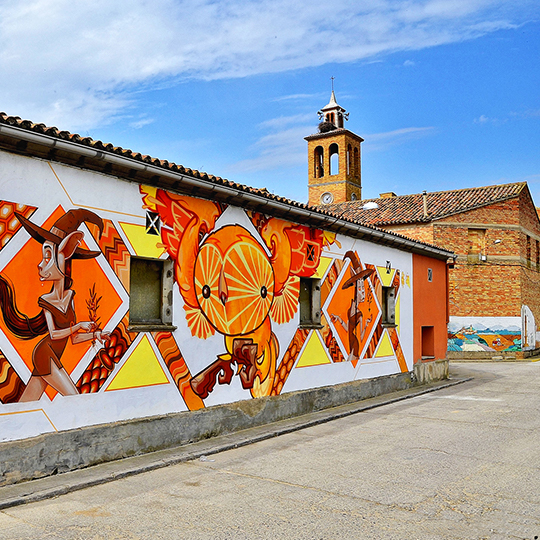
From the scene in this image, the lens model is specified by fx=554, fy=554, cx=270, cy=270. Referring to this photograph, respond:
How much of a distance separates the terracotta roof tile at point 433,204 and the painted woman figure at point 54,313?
22.2 metres

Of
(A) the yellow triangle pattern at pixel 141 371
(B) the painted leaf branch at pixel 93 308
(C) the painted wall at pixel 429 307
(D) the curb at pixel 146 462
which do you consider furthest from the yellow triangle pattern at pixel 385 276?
(B) the painted leaf branch at pixel 93 308

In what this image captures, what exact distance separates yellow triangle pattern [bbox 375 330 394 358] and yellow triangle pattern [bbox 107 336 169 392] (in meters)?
6.97

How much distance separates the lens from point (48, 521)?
4945 mm

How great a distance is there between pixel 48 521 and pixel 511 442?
649cm

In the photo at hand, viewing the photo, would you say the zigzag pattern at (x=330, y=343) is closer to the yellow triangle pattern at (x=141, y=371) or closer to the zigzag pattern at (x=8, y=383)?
the yellow triangle pattern at (x=141, y=371)

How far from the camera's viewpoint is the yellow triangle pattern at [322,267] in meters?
11.3

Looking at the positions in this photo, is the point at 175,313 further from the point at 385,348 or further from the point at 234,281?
the point at 385,348

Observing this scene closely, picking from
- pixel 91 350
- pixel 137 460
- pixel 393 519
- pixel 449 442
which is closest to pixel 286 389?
pixel 449 442

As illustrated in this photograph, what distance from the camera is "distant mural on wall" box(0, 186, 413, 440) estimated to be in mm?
6176

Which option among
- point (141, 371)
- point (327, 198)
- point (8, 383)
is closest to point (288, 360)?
point (141, 371)

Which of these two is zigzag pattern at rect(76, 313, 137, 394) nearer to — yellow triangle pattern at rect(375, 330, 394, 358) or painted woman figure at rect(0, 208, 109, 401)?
painted woman figure at rect(0, 208, 109, 401)

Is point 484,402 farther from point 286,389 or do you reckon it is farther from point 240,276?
point 240,276

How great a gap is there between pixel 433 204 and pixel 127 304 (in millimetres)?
23745

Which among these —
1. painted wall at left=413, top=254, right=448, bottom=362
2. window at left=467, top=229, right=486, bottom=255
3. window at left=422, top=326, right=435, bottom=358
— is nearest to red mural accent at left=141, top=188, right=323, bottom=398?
painted wall at left=413, top=254, right=448, bottom=362
